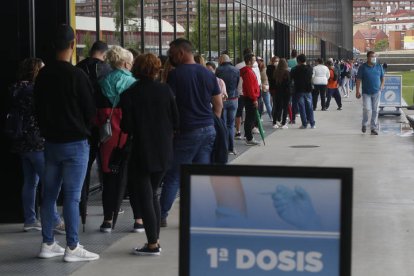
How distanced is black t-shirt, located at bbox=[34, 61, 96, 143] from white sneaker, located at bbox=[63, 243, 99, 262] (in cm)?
92

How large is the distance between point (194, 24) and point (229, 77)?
3.35 m

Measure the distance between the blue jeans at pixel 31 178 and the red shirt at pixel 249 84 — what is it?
28.9ft

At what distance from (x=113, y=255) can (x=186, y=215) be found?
4146 mm

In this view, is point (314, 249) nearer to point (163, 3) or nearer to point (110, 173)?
point (110, 173)

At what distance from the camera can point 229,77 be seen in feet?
54.6

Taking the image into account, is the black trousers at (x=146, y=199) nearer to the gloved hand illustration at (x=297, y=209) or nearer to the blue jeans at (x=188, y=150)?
the blue jeans at (x=188, y=150)

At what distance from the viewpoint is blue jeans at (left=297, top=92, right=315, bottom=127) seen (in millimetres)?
22031

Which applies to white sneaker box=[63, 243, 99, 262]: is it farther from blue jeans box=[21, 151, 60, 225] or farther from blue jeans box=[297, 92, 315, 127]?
blue jeans box=[297, 92, 315, 127]

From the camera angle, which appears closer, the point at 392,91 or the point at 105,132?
the point at 105,132

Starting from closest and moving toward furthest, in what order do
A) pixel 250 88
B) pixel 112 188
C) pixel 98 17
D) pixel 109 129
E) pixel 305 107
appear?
1. pixel 109 129
2. pixel 112 188
3. pixel 98 17
4. pixel 250 88
5. pixel 305 107

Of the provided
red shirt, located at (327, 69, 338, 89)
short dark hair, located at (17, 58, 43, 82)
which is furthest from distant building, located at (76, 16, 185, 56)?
red shirt, located at (327, 69, 338, 89)

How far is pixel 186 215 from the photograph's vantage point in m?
3.97

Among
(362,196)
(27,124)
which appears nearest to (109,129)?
(27,124)

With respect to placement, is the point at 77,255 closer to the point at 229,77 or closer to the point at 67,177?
the point at 67,177
